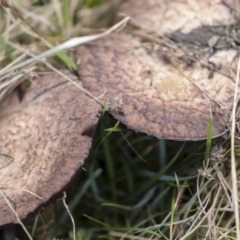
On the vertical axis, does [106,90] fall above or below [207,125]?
above

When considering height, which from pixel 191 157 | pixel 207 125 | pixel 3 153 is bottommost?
pixel 191 157

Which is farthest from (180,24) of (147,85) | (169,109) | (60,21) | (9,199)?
(9,199)

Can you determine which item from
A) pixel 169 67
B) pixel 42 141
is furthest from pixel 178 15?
pixel 42 141

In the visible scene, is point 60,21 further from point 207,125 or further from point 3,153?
point 207,125

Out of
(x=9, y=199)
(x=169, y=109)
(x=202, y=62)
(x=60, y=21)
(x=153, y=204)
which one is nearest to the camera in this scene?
(x=9, y=199)

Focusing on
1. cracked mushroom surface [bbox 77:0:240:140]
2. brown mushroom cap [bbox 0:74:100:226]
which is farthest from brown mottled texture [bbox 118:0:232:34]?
brown mushroom cap [bbox 0:74:100:226]

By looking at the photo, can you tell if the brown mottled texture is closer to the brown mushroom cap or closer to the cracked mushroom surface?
the cracked mushroom surface

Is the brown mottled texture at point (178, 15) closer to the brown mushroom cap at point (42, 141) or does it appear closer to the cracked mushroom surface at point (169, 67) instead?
the cracked mushroom surface at point (169, 67)
